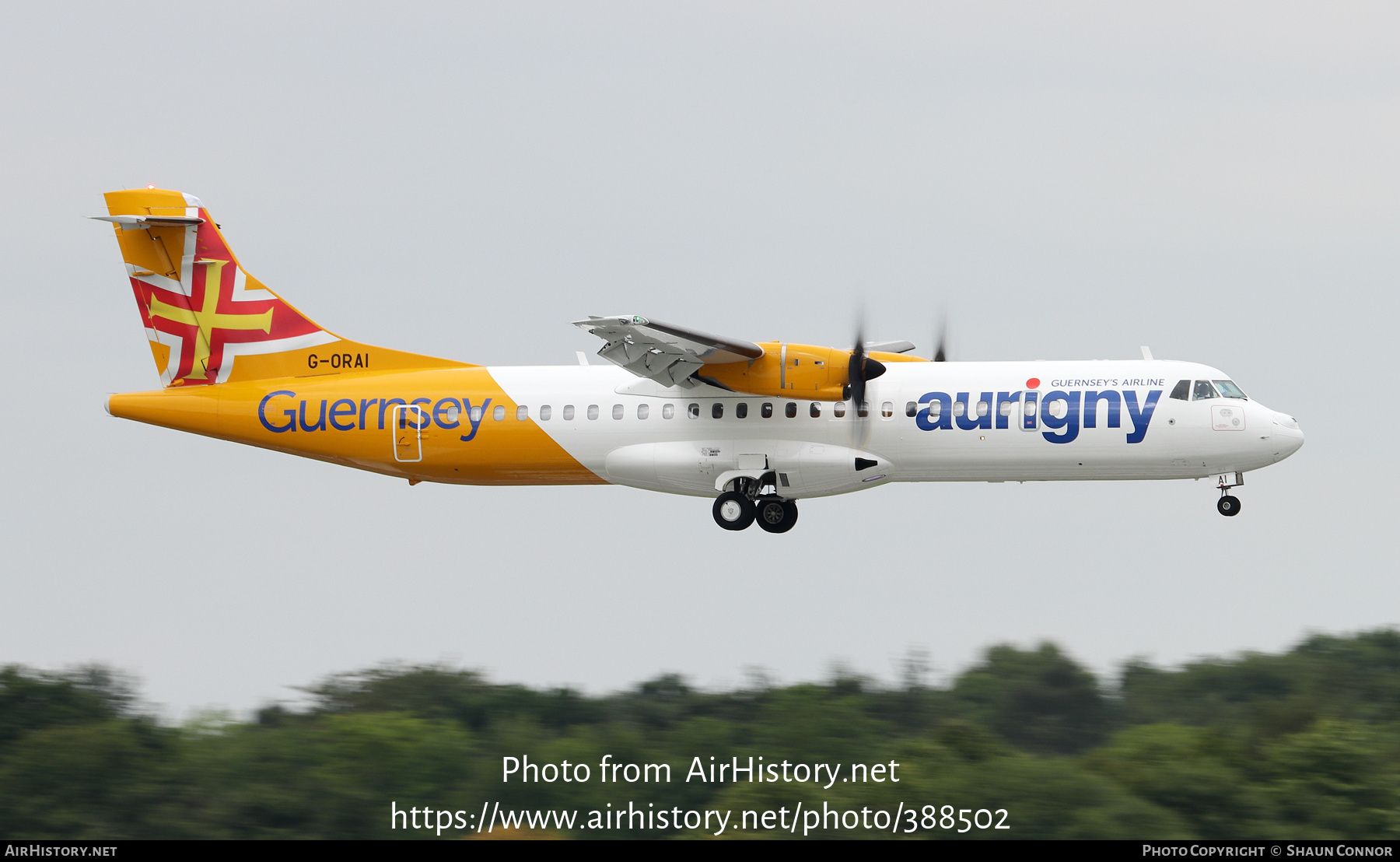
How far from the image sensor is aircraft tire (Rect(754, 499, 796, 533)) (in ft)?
84.4

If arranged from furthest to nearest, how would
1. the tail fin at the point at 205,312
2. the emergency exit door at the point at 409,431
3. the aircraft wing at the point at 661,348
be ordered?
the tail fin at the point at 205,312, the emergency exit door at the point at 409,431, the aircraft wing at the point at 661,348

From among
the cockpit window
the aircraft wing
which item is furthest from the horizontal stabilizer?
the cockpit window

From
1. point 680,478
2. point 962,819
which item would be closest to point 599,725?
point 962,819

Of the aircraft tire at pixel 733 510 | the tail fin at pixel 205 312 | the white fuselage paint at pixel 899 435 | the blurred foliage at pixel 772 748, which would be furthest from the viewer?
the blurred foliage at pixel 772 748

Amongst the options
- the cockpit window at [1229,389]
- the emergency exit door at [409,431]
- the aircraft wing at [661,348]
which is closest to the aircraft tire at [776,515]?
the aircraft wing at [661,348]

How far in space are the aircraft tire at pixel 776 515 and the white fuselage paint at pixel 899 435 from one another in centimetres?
28

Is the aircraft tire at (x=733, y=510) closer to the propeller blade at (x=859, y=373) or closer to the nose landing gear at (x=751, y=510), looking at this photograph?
the nose landing gear at (x=751, y=510)

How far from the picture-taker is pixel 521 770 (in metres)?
34.0

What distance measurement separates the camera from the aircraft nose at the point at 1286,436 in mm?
24125

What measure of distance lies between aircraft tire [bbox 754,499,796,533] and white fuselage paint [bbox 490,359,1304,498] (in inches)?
11.1

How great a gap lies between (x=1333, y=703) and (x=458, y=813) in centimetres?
2149

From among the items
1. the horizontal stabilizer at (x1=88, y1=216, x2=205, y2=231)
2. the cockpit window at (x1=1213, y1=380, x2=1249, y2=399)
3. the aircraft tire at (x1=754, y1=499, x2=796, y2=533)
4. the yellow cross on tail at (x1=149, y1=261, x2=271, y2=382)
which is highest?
the horizontal stabilizer at (x1=88, y1=216, x2=205, y2=231)

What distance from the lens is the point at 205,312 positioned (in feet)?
91.4

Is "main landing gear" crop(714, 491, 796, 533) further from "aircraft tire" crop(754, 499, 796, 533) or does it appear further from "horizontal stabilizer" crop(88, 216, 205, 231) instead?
"horizontal stabilizer" crop(88, 216, 205, 231)
